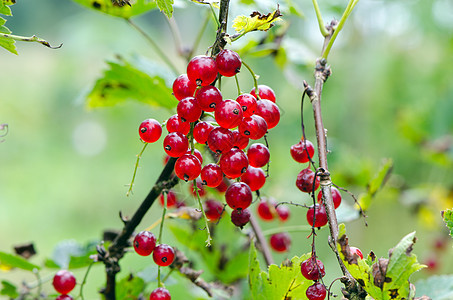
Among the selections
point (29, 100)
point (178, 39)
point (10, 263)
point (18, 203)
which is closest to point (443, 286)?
point (10, 263)

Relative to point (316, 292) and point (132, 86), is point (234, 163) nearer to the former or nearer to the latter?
point (316, 292)

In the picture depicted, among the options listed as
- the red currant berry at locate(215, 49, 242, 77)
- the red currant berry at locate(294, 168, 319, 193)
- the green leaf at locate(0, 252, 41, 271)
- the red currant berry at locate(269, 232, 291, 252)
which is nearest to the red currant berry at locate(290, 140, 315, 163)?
the red currant berry at locate(294, 168, 319, 193)

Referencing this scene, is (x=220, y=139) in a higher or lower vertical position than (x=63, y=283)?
higher

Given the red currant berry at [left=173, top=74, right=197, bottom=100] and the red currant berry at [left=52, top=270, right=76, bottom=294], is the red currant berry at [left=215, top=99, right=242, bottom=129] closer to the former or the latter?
the red currant berry at [left=173, top=74, right=197, bottom=100]

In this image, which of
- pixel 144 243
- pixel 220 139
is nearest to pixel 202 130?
pixel 220 139

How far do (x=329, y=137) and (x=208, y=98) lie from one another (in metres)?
1.37

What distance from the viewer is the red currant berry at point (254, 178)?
51 centimetres

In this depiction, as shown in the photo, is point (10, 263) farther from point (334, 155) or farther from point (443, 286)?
point (334, 155)

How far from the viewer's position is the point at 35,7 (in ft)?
32.6

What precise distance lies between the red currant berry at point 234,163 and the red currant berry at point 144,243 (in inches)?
4.9

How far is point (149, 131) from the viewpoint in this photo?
1.60 ft

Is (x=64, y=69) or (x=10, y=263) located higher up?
(x=64, y=69)

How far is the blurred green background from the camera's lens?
1.41 m

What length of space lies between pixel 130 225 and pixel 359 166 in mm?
974
